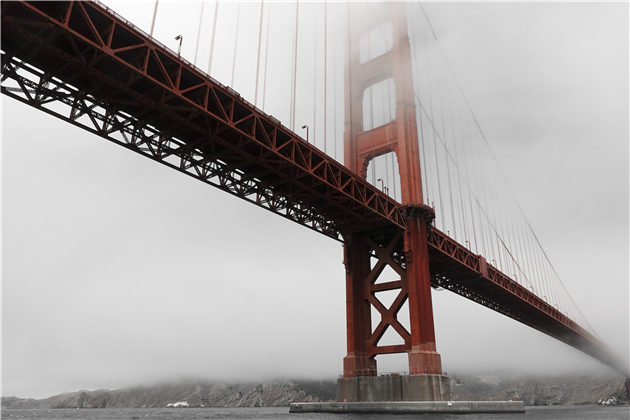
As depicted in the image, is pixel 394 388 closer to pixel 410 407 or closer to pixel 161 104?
pixel 410 407

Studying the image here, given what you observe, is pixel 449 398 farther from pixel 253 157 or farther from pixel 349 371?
pixel 253 157

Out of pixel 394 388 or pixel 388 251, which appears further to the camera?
pixel 388 251

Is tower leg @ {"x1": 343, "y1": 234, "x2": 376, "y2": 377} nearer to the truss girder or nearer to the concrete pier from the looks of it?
the concrete pier

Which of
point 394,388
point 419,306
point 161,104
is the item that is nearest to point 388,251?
point 419,306

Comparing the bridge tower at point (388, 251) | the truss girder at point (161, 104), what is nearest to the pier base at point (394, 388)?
the bridge tower at point (388, 251)

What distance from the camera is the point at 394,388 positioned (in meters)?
30.6

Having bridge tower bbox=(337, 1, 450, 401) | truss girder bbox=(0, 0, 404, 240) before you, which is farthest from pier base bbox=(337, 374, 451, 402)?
truss girder bbox=(0, 0, 404, 240)

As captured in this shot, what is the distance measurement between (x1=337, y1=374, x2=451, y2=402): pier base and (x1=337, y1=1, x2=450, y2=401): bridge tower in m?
0.06

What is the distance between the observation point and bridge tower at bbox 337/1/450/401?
31156mm

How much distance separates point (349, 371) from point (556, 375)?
574 ft

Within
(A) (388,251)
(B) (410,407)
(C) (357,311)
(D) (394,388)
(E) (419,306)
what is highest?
(A) (388,251)

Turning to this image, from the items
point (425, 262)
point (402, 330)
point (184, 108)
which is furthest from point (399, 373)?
point (184, 108)

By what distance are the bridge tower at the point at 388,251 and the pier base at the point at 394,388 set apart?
56mm

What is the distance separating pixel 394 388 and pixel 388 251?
29.7 ft
